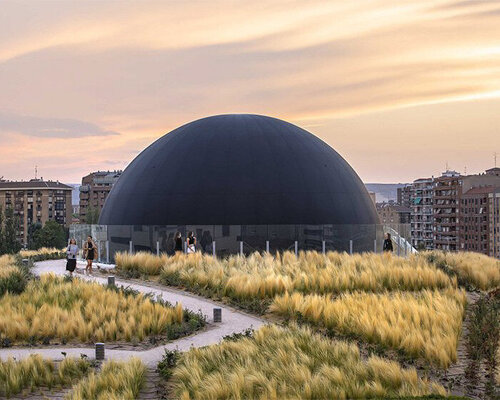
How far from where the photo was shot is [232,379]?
40.8 ft

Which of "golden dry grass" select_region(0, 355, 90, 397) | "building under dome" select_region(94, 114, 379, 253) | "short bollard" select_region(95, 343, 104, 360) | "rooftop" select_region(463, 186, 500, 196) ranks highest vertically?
"rooftop" select_region(463, 186, 500, 196)

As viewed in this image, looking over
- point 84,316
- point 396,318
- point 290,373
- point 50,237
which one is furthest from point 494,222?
point 290,373

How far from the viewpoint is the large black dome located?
37.7 meters

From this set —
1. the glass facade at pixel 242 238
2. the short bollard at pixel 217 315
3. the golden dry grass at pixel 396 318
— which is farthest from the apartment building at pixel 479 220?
the short bollard at pixel 217 315

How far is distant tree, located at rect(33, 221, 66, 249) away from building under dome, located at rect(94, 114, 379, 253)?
61687mm

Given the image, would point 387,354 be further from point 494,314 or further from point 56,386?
point 56,386

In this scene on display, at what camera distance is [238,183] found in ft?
126

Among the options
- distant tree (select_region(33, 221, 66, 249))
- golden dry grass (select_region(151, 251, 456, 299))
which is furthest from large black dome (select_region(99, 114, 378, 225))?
distant tree (select_region(33, 221, 66, 249))

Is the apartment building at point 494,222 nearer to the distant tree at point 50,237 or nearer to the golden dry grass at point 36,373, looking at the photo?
the distant tree at point 50,237

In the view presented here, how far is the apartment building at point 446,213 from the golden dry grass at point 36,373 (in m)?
159

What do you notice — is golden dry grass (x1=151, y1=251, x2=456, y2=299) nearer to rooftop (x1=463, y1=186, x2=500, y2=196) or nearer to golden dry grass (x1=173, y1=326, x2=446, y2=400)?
golden dry grass (x1=173, y1=326, x2=446, y2=400)

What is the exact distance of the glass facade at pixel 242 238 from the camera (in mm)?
36281

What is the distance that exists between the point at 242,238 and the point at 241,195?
9.81ft

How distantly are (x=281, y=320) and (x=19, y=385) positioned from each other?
7.94m
